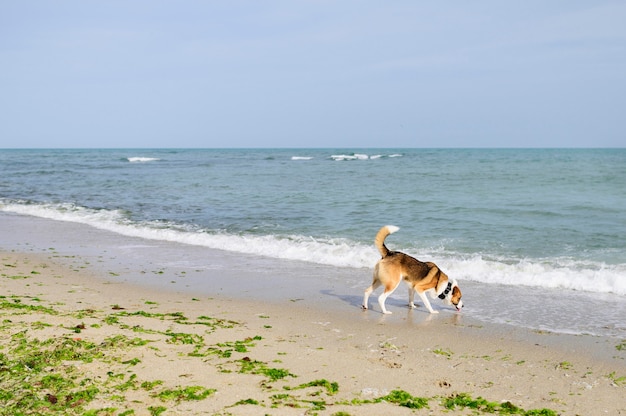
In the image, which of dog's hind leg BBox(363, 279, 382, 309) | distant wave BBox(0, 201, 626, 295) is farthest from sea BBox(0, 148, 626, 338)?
dog's hind leg BBox(363, 279, 382, 309)

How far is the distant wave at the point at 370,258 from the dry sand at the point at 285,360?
9.62 ft

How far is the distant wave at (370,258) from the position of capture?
1015 cm

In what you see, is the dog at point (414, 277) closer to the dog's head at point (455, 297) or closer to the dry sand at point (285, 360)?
the dog's head at point (455, 297)

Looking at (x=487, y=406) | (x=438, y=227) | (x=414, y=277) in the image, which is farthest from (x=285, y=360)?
(x=438, y=227)

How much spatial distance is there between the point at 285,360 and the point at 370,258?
21.8 feet

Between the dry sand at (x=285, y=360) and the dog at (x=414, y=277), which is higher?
the dog at (x=414, y=277)

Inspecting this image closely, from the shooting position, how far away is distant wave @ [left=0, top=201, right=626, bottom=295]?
10.1 metres

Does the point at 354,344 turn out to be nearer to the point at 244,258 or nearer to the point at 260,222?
the point at 244,258

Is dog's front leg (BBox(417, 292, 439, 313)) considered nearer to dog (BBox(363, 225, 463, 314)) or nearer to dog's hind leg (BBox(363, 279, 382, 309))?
dog (BBox(363, 225, 463, 314))

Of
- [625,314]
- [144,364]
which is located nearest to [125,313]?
[144,364]

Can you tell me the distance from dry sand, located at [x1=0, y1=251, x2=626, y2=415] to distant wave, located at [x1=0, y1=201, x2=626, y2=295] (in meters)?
2.93

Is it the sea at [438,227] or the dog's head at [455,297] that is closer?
the dog's head at [455,297]

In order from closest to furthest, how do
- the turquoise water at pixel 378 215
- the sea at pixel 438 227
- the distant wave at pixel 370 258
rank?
the sea at pixel 438 227
the distant wave at pixel 370 258
the turquoise water at pixel 378 215

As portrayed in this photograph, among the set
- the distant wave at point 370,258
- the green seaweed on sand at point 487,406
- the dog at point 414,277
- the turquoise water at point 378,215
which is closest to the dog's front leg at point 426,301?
the dog at point 414,277
